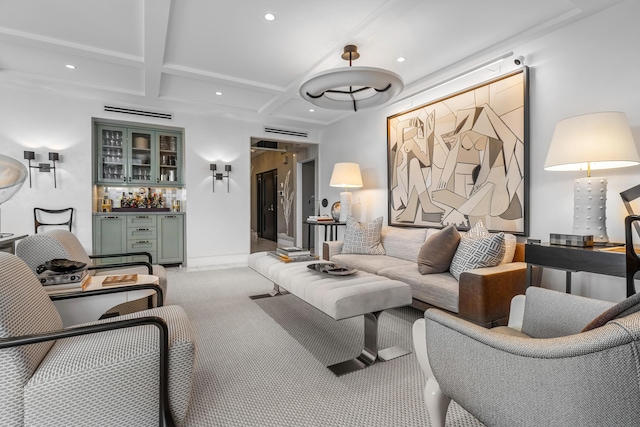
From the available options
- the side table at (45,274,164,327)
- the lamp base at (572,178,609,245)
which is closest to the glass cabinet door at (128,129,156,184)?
the side table at (45,274,164,327)

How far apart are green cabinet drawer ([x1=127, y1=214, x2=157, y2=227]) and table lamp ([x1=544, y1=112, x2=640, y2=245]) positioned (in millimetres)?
5308

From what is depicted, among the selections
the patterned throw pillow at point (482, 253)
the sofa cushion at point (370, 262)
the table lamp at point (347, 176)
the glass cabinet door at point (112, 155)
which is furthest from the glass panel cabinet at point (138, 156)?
the patterned throw pillow at point (482, 253)

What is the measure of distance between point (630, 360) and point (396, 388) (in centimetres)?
133

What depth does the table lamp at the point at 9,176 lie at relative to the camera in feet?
7.36

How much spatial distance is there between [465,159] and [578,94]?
1.12 metres

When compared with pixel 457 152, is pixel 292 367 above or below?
below

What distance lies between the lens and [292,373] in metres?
1.97

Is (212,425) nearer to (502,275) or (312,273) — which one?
(312,273)

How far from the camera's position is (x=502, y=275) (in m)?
2.37

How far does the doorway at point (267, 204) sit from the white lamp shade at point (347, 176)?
4.53 m

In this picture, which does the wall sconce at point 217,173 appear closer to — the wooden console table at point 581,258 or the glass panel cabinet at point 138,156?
Answer: the glass panel cabinet at point 138,156

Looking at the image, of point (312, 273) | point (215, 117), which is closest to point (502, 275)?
point (312, 273)

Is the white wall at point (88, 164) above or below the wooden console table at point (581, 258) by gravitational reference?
above

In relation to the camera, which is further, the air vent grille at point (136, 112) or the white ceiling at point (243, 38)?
the air vent grille at point (136, 112)
